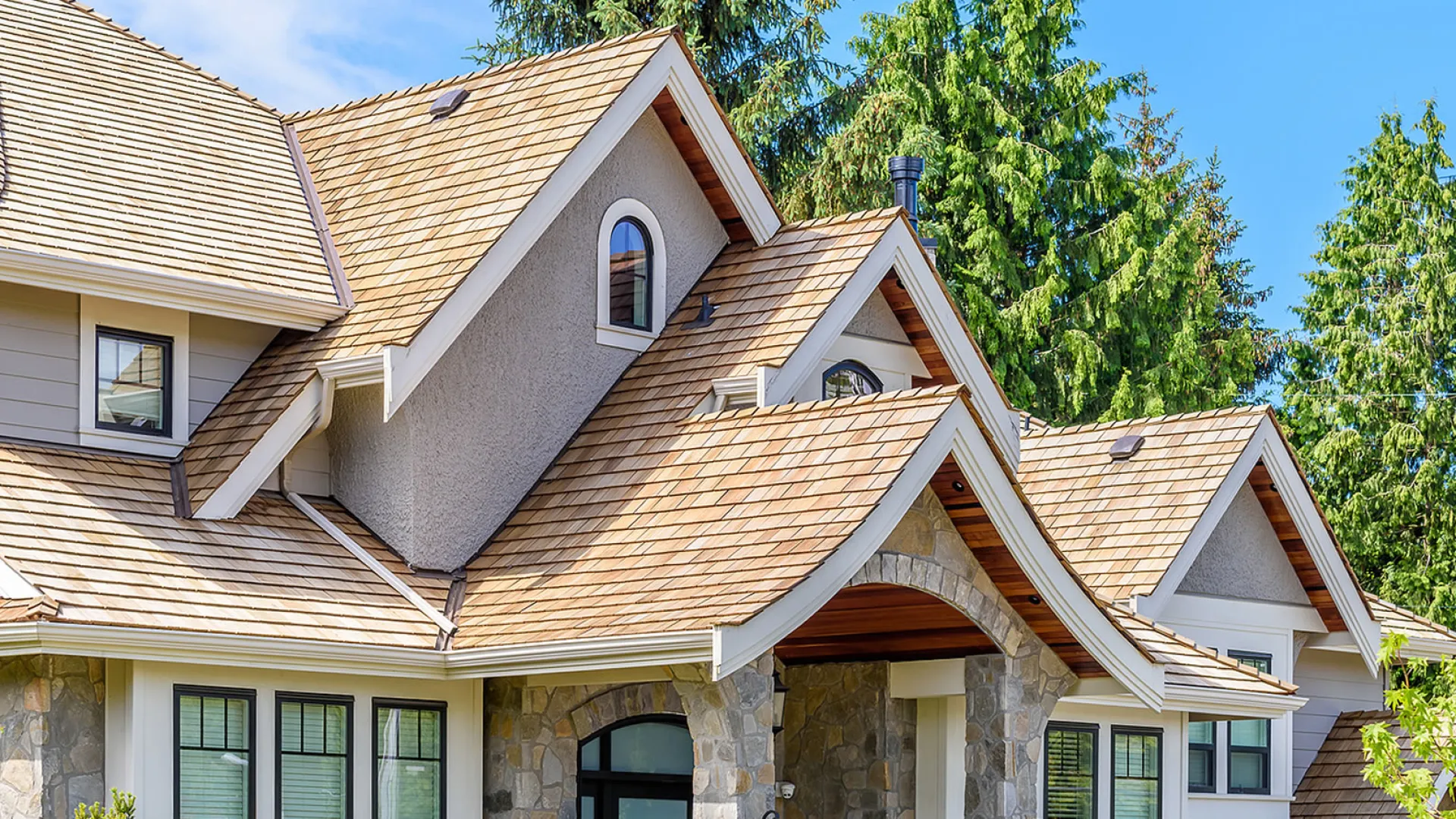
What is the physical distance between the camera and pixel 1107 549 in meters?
21.6

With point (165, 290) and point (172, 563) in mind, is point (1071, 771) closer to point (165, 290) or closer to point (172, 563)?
point (172, 563)

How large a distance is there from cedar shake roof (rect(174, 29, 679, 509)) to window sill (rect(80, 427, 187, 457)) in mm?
136

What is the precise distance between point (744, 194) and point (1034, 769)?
19.1 feet

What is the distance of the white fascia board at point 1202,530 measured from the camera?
2055cm

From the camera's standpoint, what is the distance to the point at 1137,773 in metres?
19.6

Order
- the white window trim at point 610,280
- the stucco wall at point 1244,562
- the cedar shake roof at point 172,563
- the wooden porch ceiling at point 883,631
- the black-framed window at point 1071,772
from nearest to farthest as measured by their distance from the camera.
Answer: the cedar shake roof at point 172,563, the wooden porch ceiling at point 883,631, the white window trim at point 610,280, the black-framed window at point 1071,772, the stucco wall at point 1244,562

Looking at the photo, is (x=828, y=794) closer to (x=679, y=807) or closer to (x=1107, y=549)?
(x=679, y=807)

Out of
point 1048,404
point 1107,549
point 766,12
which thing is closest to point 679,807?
point 1107,549

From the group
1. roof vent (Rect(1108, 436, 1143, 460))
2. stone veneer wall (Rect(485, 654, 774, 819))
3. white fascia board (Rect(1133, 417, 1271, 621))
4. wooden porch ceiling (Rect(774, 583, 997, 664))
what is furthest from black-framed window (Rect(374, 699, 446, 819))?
roof vent (Rect(1108, 436, 1143, 460))

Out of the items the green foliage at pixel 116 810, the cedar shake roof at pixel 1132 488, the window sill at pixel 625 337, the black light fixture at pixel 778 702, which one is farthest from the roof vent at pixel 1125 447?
the green foliage at pixel 116 810

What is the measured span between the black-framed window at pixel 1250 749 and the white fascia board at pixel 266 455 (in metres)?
10.2

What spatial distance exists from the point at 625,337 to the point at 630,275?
0.59 m

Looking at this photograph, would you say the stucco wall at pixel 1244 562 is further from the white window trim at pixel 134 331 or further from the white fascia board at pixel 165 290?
the white window trim at pixel 134 331

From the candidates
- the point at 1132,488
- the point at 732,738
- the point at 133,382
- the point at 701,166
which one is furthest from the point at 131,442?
the point at 1132,488
